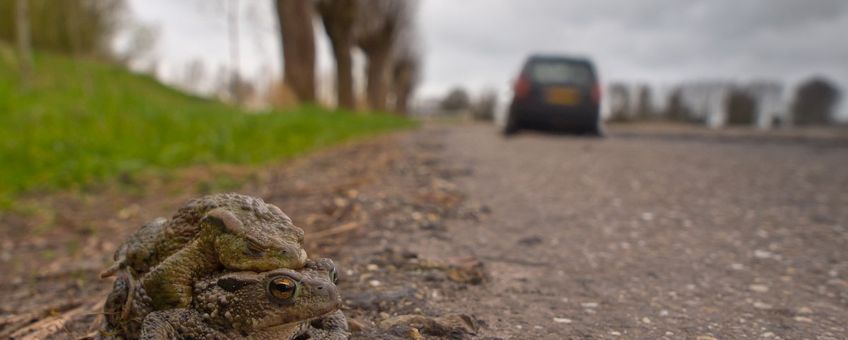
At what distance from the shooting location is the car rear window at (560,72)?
11.6m

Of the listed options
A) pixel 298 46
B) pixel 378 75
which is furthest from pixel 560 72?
pixel 378 75

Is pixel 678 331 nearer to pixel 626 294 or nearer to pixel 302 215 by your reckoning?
pixel 626 294

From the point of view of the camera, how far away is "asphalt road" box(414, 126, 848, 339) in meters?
1.93

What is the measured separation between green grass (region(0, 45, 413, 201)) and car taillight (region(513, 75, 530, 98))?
12.5ft

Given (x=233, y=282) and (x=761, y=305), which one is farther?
(x=761, y=305)

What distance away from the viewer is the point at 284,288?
4.26ft

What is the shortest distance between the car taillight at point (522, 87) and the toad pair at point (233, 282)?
10548mm

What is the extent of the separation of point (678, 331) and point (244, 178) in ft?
14.4

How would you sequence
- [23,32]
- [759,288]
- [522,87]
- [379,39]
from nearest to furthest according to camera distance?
[759,288] → [23,32] → [522,87] → [379,39]

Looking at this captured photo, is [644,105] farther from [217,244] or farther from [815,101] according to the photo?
[217,244]

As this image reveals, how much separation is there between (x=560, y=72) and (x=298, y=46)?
262 inches

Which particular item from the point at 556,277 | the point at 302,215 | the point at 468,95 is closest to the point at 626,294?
the point at 556,277

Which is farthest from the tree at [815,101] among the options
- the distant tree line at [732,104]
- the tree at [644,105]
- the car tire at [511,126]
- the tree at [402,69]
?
the car tire at [511,126]

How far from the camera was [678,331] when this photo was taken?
6.00ft
